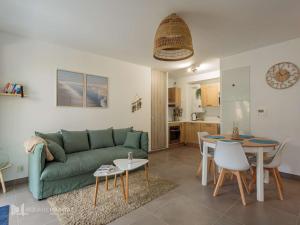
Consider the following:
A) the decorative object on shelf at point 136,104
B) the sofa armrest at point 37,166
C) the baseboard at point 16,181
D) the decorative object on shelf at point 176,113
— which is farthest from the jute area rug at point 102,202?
the decorative object on shelf at point 176,113

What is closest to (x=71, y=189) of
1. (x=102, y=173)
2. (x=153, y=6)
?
(x=102, y=173)

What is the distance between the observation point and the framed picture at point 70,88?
10.9 ft

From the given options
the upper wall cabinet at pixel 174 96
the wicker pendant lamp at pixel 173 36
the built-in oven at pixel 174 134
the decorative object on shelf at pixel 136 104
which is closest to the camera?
the wicker pendant lamp at pixel 173 36

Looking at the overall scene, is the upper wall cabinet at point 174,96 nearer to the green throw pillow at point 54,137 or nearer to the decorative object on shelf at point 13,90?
the green throw pillow at point 54,137

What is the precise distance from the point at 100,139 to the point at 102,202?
152 cm

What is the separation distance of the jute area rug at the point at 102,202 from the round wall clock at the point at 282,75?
284cm

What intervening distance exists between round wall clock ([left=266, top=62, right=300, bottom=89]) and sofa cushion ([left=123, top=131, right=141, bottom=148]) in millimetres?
2978

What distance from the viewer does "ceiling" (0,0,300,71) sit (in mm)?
2086

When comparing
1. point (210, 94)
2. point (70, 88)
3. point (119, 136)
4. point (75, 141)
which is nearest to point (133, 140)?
point (119, 136)

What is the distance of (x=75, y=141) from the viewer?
3.16 metres

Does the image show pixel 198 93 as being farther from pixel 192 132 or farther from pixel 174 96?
pixel 192 132

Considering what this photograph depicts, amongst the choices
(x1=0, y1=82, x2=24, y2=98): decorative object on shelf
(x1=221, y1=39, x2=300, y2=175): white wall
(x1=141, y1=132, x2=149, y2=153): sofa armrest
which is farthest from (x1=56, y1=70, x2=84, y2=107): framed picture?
(x1=221, y1=39, x2=300, y2=175): white wall

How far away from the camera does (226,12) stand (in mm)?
2238

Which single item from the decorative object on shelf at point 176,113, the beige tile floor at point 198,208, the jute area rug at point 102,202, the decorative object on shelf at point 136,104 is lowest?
the beige tile floor at point 198,208
